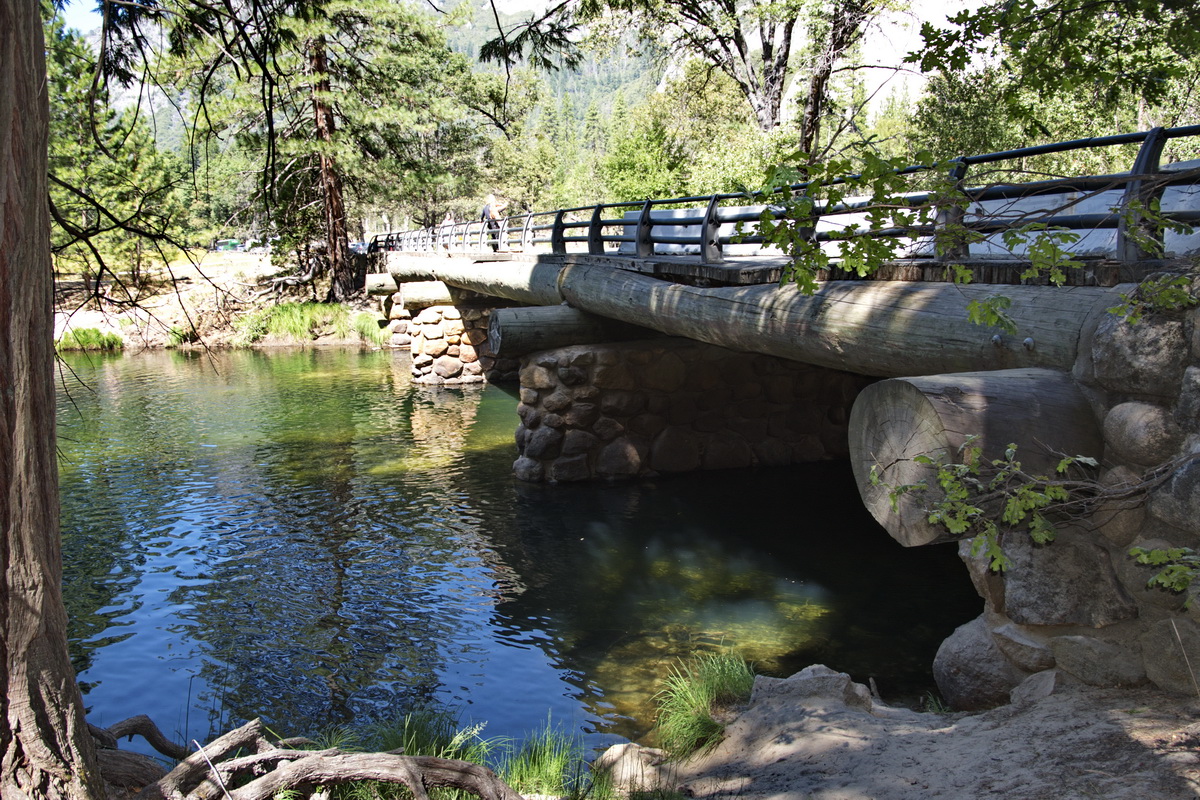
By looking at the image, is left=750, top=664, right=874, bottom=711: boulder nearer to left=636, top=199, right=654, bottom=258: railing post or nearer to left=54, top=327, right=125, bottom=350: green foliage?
left=636, top=199, right=654, bottom=258: railing post

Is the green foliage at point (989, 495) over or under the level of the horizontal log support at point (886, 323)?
under

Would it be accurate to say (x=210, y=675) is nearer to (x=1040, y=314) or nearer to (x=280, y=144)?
(x=1040, y=314)

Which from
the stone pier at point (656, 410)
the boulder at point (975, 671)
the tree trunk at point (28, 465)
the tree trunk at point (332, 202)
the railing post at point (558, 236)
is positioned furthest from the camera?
the tree trunk at point (332, 202)

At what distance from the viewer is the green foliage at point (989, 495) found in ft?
10.1

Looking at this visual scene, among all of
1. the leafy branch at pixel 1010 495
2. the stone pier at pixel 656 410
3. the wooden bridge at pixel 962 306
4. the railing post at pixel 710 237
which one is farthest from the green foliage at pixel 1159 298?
the stone pier at pixel 656 410

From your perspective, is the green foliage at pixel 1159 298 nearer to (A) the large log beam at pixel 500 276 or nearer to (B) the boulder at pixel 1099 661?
(B) the boulder at pixel 1099 661

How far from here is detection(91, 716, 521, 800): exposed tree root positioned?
3.09 meters

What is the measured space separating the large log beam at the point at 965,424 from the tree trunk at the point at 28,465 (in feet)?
9.83

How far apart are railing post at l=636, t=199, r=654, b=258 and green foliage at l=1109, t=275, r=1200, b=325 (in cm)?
687

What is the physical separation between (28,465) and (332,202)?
2636 cm

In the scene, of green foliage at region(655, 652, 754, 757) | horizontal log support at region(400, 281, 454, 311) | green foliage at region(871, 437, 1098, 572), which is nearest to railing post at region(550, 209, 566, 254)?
horizontal log support at region(400, 281, 454, 311)

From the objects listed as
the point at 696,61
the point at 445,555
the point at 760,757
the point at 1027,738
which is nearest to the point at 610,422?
the point at 445,555

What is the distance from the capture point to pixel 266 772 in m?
3.36

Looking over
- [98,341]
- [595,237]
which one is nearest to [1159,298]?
[595,237]
